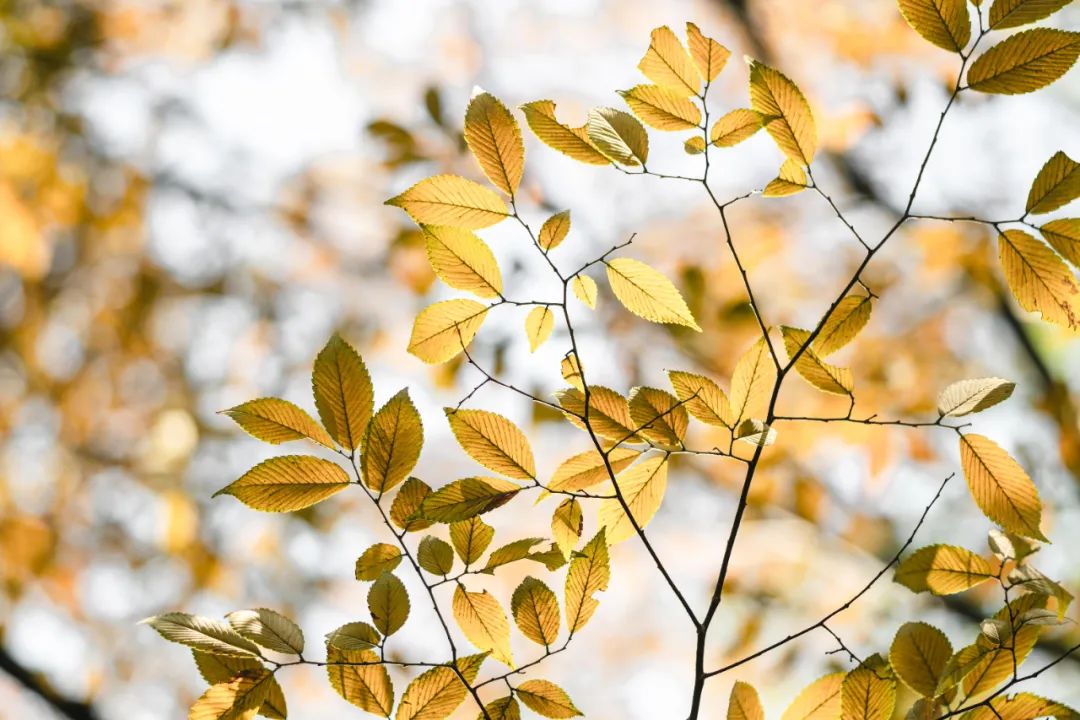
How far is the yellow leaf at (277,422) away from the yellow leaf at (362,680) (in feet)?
0.43

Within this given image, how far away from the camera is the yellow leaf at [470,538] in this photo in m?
0.49

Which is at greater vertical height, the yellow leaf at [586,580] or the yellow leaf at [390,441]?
the yellow leaf at [390,441]

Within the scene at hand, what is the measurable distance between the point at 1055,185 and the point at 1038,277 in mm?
54

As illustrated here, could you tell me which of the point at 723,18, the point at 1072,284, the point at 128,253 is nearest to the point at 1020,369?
the point at 723,18

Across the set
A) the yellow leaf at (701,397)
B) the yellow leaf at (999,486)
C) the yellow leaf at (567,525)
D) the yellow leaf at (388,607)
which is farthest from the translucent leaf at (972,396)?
the yellow leaf at (388,607)

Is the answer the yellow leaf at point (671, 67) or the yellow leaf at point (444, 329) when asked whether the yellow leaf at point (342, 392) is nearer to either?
the yellow leaf at point (444, 329)

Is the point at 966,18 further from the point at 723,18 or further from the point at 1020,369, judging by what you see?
the point at 1020,369

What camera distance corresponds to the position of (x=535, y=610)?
0.48 meters

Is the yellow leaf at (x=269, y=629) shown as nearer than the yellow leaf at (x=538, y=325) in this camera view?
Yes

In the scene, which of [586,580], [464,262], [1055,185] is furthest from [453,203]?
[1055,185]

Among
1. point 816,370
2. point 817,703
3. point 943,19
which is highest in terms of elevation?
point 943,19

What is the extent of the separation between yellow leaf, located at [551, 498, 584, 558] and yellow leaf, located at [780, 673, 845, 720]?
174 millimetres

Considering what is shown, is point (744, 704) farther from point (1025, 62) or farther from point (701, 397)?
point (1025, 62)

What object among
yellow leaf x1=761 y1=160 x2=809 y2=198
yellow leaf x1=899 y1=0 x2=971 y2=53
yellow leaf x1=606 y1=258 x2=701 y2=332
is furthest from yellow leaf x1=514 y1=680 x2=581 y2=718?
yellow leaf x1=899 y1=0 x2=971 y2=53
